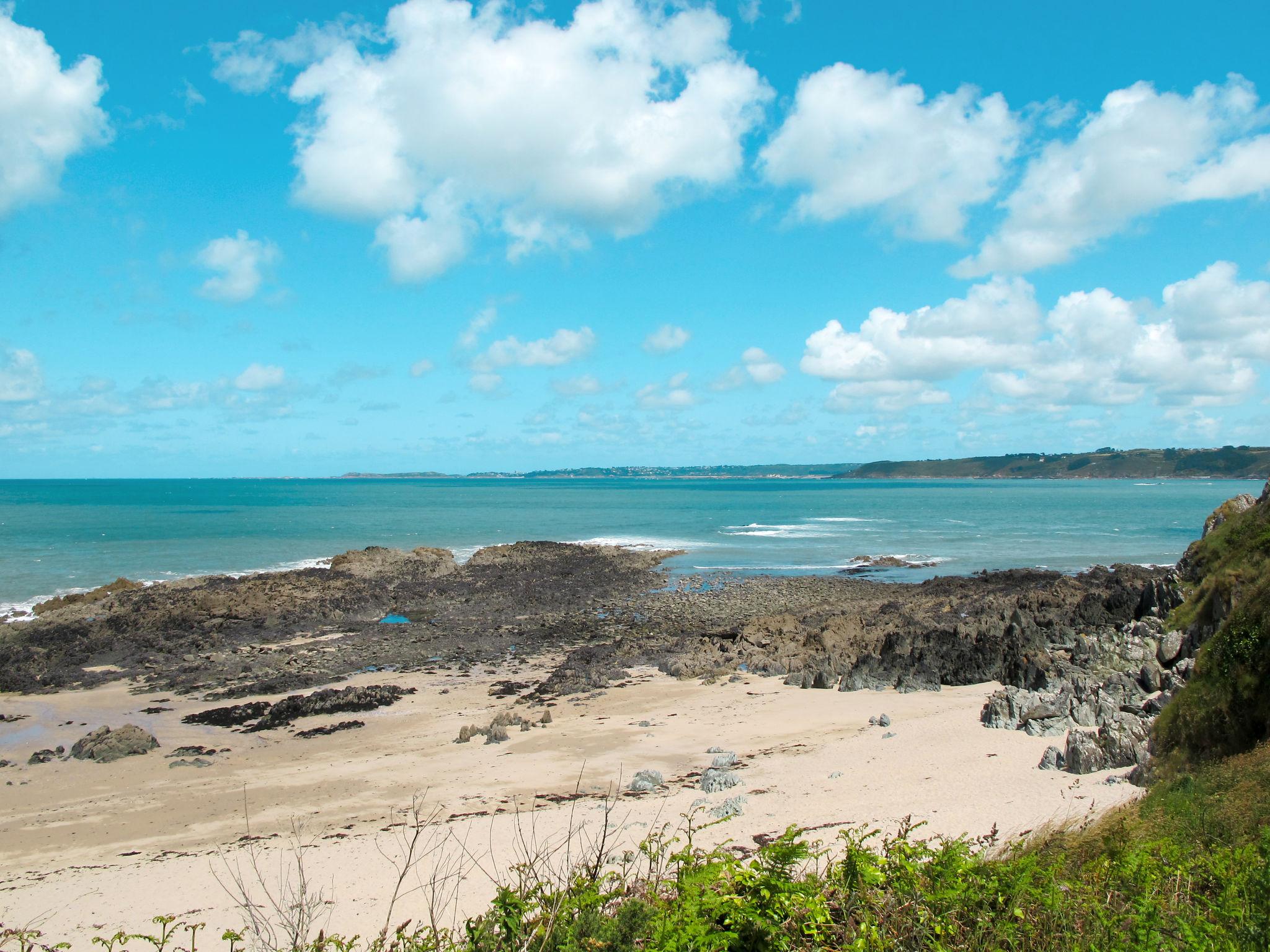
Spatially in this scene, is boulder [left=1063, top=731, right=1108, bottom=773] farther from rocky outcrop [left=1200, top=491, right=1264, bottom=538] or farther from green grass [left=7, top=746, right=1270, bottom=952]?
rocky outcrop [left=1200, top=491, right=1264, bottom=538]

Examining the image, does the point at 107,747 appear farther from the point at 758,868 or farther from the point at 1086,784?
the point at 1086,784

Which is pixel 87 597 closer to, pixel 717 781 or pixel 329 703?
pixel 329 703

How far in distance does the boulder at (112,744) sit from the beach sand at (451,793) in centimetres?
27

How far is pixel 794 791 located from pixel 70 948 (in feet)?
26.1

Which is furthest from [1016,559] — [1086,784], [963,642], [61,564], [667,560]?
[61,564]

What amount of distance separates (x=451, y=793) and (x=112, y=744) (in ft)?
23.9

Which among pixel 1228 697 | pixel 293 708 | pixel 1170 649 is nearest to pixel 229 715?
pixel 293 708

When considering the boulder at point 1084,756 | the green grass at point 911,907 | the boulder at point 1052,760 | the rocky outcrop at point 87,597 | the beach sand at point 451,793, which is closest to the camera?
the green grass at point 911,907

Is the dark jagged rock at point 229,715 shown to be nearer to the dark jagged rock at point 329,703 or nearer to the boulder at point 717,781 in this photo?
the dark jagged rock at point 329,703

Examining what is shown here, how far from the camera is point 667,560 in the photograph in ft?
157

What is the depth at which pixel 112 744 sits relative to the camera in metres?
14.0

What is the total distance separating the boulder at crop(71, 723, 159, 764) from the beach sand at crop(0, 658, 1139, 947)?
273mm

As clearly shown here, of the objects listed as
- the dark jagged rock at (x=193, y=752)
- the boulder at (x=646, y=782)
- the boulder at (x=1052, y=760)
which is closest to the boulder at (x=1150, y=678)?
the boulder at (x=1052, y=760)

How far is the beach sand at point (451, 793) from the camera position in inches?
318
